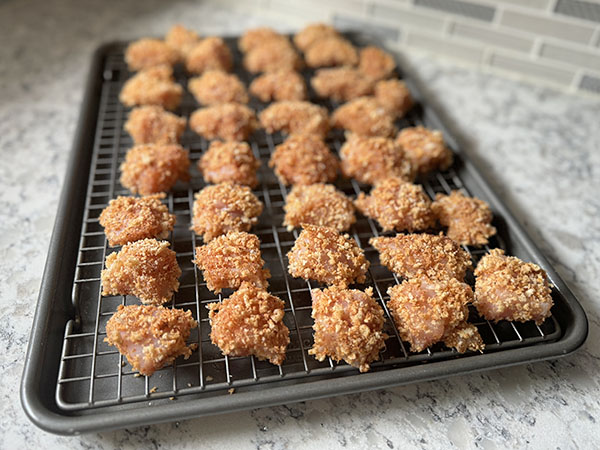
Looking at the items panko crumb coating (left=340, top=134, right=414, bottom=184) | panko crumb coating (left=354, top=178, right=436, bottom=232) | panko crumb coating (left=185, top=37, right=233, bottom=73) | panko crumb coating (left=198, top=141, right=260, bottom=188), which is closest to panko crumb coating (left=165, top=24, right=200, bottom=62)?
panko crumb coating (left=185, top=37, right=233, bottom=73)

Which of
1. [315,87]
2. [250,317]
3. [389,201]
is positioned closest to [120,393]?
[250,317]

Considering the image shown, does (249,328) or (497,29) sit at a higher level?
(497,29)

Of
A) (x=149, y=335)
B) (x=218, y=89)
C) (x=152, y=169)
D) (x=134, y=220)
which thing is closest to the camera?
(x=149, y=335)

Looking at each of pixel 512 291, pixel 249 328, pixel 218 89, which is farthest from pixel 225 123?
pixel 512 291

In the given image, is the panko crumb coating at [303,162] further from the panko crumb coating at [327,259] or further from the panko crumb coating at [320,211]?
the panko crumb coating at [327,259]

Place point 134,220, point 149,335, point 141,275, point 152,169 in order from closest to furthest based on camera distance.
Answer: point 149,335
point 141,275
point 134,220
point 152,169

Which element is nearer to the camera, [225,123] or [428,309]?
[428,309]

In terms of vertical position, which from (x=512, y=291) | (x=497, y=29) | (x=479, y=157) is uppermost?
(x=497, y=29)

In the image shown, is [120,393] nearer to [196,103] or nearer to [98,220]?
[98,220]

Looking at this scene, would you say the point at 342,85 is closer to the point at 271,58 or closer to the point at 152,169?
the point at 271,58
